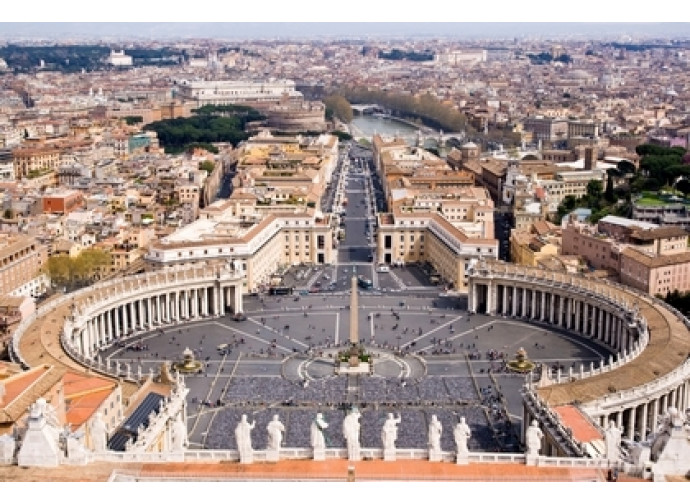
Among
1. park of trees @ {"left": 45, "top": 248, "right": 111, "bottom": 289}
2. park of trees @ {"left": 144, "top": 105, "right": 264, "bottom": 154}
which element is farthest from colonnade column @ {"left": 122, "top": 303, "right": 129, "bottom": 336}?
park of trees @ {"left": 144, "top": 105, "right": 264, "bottom": 154}

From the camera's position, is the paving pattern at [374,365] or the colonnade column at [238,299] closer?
the paving pattern at [374,365]

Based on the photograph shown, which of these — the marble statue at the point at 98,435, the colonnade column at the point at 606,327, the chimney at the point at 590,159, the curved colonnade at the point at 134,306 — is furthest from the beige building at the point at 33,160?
the marble statue at the point at 98,435

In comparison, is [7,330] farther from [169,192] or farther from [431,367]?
[169,192]

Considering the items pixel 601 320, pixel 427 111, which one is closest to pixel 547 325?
pixel 601 320

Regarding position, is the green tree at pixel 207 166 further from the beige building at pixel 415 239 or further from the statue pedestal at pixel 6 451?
the statue pedestal at pixel 6 451

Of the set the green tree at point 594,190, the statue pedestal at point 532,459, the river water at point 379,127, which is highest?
the statue pedestal at point 532,459

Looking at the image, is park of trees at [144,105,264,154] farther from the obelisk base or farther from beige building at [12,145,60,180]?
the obelisk base

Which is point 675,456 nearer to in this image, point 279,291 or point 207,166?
point 279,291
